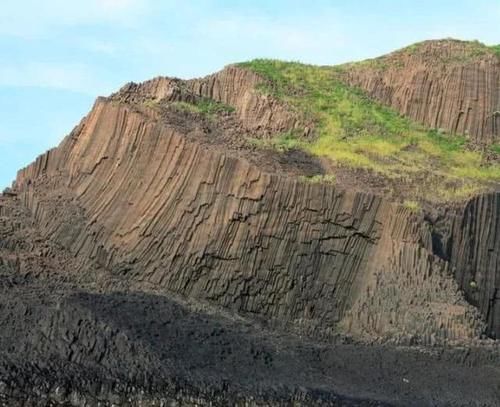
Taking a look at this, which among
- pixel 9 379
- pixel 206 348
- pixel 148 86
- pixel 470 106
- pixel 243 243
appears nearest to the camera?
pixel 9 379

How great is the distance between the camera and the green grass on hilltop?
105 ft

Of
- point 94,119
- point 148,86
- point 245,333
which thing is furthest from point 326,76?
point 245,333

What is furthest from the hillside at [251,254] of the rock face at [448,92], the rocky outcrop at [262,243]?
the rock face at [448,92]

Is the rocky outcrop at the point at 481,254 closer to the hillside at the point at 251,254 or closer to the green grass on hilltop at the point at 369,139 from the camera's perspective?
the hillside at the point at 251,254

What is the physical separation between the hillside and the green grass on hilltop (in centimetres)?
9

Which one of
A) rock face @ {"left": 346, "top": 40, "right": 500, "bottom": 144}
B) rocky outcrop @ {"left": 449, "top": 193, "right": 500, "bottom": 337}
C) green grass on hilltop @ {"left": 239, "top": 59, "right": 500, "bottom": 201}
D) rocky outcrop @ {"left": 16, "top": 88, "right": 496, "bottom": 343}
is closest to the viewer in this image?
rocky outcrop @ {"left": 16, "top": 88, "right": 496, "bottom": 343}

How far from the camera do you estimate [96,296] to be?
80.8ft

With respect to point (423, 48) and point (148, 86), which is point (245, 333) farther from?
point (423, 48)

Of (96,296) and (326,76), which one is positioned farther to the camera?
(326,76)

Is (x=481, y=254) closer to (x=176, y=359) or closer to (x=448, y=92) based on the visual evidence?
(x=448, y=92)

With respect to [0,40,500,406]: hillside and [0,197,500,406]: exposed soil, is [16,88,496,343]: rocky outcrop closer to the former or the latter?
[0,40,500,406]: hillside

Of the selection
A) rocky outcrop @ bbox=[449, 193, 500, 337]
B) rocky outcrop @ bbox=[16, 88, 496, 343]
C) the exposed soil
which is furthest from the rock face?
the exposed soil

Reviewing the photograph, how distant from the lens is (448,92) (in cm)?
3684

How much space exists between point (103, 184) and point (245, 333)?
6.83 meters
